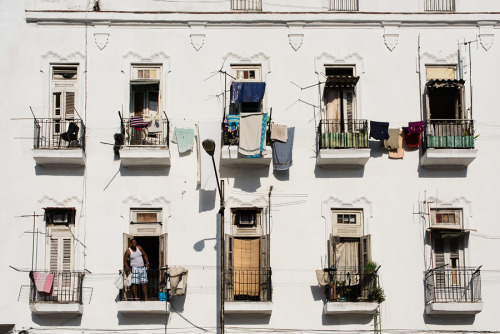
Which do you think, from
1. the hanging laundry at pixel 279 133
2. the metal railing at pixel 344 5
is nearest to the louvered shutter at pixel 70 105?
the hanging laundry at pixel 279 133

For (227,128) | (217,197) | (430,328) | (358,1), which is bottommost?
(430,328)

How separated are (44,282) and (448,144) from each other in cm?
961

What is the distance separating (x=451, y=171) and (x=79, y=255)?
8.73 meters

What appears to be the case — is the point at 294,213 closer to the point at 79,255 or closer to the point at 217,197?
the point at 217,197

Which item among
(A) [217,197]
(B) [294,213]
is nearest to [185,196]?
(A) [217,197]

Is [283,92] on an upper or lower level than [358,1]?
lower

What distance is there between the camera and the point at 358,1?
22.1 meters

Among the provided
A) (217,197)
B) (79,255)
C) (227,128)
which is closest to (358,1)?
(227,128)

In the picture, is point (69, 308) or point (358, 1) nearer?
point (69, 308)

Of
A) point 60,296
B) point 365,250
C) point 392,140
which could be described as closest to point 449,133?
point 392,140

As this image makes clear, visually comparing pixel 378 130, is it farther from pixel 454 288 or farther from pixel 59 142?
pixel 59 142

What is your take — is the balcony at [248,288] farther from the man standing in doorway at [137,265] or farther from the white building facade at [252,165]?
Answer: the man standing in doorway at [137,265]

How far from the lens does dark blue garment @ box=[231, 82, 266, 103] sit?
20969mm

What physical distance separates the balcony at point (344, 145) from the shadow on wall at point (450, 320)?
12.4ft
